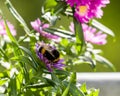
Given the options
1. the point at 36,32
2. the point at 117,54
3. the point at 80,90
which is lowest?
the point at 117,54

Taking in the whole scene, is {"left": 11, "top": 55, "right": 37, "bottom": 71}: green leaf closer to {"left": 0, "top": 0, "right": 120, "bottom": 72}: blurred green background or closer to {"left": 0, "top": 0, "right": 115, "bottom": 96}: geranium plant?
{"left": 0, "top": 0, "right": 115, "bottom": 96}: geranium plant

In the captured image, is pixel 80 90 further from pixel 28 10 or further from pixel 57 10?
pixel 28 10

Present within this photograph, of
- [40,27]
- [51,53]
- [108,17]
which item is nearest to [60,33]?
[40,27]

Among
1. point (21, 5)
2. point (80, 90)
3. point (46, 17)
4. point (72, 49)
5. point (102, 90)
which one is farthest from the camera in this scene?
point (21, 5)

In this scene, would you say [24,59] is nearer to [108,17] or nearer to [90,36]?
[90,36]

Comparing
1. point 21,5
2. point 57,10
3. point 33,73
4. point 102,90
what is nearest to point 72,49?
point 57,10

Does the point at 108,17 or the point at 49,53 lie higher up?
the point at 49,53

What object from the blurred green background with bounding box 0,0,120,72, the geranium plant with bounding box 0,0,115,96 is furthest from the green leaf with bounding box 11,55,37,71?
the blurred green background with bounding box 0,0,120,72
